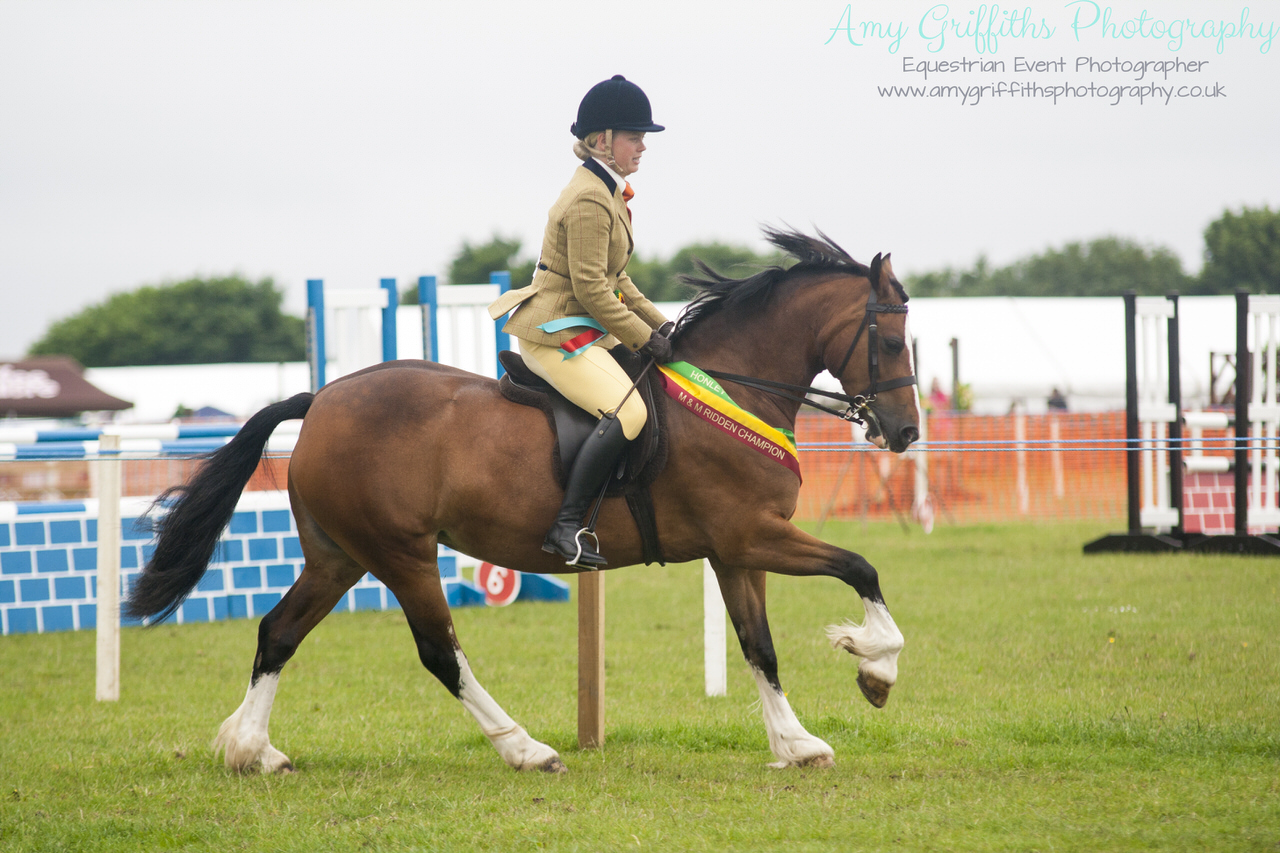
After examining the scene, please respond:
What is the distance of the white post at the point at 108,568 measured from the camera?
7113mm

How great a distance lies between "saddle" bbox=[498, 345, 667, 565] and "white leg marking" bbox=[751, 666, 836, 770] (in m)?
0.78

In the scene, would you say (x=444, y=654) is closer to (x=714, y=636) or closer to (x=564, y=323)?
(x=564, y=323)

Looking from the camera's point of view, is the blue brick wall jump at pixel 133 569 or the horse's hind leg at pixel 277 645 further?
the blue brick wall jump at pixel 133 569

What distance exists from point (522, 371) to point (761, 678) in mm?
1722

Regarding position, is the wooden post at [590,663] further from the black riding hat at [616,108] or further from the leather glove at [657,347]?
the black riding hat at [616,108]

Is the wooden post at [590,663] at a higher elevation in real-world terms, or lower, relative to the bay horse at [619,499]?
lower

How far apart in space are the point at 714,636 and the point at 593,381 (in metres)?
2.39

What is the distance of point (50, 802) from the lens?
186 inches

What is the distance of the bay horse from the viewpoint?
489 cm

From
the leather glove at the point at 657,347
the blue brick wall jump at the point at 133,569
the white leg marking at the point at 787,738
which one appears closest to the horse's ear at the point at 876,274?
the leather glove at the point at 657,347

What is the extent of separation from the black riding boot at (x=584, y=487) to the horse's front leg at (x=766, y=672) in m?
0.71

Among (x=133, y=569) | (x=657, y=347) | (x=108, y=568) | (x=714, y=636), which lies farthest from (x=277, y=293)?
(x=657, y=347)

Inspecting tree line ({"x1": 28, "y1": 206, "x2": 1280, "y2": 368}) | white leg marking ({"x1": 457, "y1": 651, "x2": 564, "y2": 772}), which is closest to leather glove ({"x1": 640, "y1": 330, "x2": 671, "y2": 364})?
white leg marking ({"x1": 457, "y1": 651, "x2": 564, "y2": 772})

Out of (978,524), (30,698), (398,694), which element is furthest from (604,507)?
(978,524)
